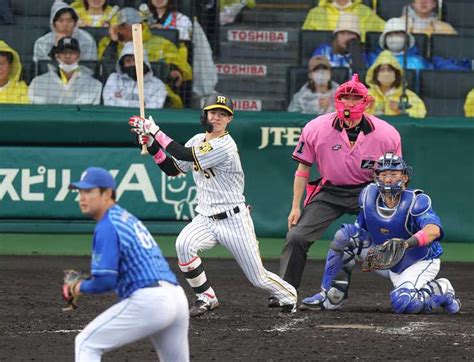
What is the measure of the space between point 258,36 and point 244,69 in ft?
1.56

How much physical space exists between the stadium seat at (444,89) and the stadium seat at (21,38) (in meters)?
4.14

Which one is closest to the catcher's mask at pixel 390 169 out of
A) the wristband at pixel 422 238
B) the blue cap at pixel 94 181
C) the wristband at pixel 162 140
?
the wristband at pixel 422 238

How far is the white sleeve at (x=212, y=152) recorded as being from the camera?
25.7ft

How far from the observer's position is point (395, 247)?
7.96 m

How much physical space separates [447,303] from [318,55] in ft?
15.4

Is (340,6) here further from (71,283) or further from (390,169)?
(71,283)

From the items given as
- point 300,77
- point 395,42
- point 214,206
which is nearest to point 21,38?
point 300,77

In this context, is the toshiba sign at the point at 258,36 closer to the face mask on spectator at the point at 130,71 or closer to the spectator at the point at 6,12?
the face mask on spectator at the point at 130,71

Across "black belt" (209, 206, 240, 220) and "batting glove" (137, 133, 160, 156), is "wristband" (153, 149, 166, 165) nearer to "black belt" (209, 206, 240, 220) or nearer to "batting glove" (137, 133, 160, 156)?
"batting glove" (137, 133, 160, 156)

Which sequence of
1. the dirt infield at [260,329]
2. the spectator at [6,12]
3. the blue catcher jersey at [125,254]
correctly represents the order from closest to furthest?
the blue catcher jersey at [125,254] < the dirt infield at [260,329] < the spectator at [6,12]

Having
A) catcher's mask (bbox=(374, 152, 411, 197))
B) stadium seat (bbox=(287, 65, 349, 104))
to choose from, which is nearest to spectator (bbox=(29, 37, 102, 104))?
stadium seat (bbox=(287, 65, 349, 104))

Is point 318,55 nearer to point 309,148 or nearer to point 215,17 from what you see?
point 215,17

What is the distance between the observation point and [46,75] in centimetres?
1182

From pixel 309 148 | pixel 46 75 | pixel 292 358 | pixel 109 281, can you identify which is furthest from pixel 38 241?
pixel 109 281
